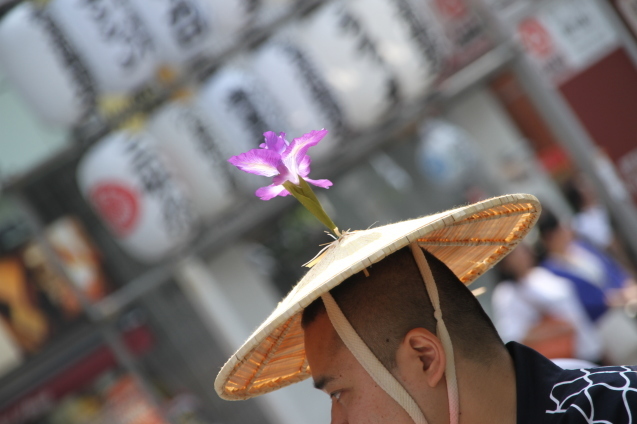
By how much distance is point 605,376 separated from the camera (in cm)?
158

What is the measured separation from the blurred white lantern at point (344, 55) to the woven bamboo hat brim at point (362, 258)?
3286 mm

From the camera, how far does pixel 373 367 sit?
1.64 meters

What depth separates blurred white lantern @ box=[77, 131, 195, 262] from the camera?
4969mm

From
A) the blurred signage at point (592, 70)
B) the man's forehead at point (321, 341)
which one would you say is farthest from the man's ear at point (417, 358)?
the blurred signage at point (592, 70)

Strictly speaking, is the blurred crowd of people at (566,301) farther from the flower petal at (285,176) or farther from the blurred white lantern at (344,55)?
the flower petal at (285,176)

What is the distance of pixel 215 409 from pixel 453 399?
550 centimetres

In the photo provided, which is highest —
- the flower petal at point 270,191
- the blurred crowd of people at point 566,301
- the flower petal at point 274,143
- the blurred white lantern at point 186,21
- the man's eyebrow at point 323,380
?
the blurred white lantern at point 186,21

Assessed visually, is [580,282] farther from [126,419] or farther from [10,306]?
[10,306]

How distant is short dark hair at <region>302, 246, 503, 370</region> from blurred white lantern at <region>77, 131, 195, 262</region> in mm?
3417

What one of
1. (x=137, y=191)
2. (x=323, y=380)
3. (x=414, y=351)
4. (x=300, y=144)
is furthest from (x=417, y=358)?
(x=137, y=191)

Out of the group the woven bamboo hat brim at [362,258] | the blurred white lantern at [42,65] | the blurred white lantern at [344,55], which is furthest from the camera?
the blurred white lantern at [344,55]

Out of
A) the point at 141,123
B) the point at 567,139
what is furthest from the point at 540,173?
the point at 141,123

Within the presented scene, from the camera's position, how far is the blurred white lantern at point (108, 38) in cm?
472

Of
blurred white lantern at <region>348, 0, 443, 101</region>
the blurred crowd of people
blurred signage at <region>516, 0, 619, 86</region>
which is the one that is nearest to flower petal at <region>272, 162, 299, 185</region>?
the blurred crowd of people
